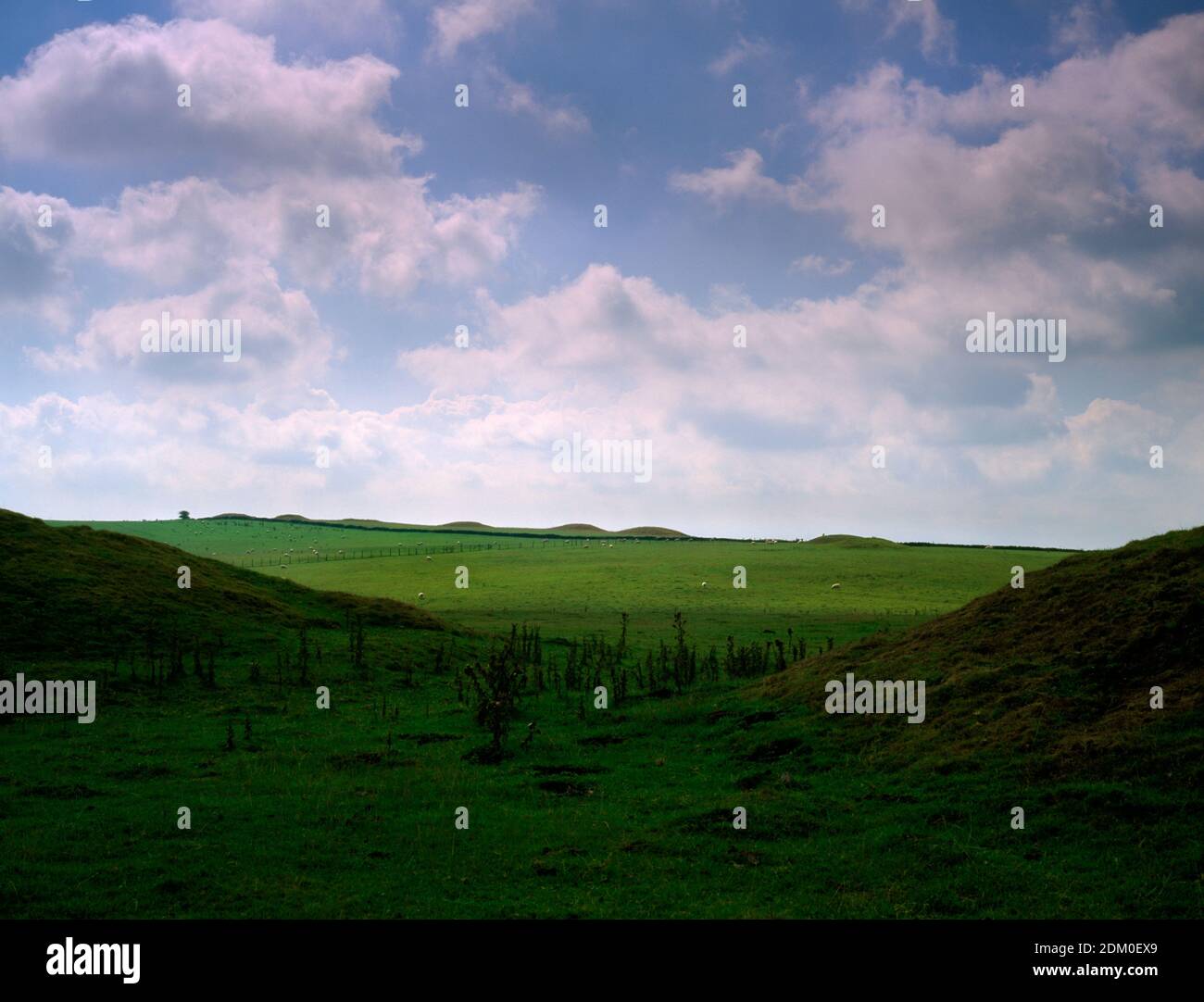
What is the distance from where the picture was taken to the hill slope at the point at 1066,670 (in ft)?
53.0

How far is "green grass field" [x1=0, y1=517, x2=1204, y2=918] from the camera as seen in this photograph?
12.5 metres

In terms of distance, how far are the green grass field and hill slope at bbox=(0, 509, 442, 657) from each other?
268 millimetres

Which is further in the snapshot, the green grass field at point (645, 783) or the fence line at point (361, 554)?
the fence line at point (361, 554)

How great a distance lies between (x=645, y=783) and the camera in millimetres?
19328

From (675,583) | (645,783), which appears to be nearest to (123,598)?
(645,783)

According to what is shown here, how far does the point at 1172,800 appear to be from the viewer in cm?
1402

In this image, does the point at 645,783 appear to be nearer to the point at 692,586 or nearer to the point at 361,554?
the point at 692,586

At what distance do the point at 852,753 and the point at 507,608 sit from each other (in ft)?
174

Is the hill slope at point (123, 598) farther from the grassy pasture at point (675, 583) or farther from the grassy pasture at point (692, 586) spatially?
the grassy pasture at point (692, 586)

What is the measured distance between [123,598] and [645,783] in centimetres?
2949

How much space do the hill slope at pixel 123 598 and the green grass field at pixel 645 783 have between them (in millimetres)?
268

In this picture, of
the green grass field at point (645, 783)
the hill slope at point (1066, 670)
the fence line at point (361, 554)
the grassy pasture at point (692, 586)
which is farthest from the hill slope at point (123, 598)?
the fence line at point (361, 554)

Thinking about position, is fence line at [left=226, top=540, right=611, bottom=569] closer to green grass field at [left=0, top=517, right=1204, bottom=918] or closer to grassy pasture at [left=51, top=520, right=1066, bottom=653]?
grassy pasture at [left=51, top=520, right=1066, bottom=653]

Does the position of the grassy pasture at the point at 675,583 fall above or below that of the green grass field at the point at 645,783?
above
